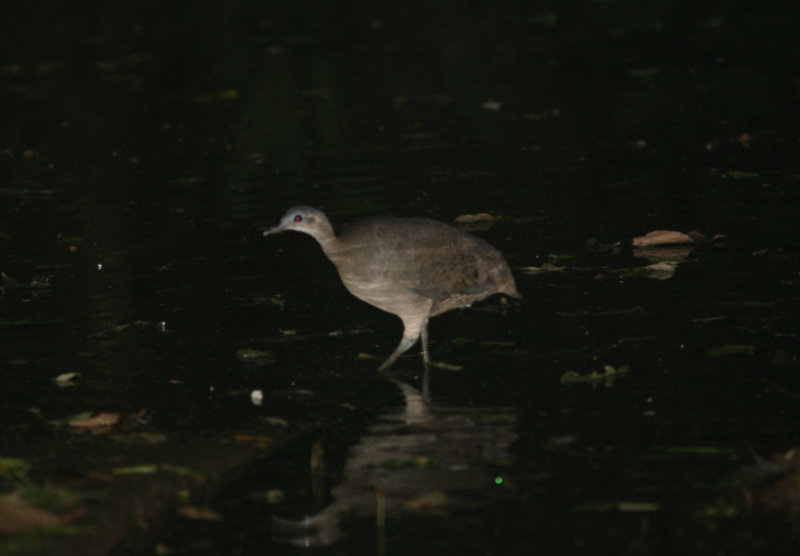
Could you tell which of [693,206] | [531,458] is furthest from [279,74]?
[531,458]

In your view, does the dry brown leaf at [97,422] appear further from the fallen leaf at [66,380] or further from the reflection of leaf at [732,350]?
the reflection of leaf at [732,350]

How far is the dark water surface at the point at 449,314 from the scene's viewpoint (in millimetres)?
7590

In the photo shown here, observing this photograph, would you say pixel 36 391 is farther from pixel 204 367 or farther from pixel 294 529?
pixel 294 529

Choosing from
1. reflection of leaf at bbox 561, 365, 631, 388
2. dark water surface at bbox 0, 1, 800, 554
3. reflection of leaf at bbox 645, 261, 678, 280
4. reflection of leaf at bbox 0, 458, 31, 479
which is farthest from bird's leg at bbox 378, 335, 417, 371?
reflection of leaf at bbox 0, 458, 31, 479

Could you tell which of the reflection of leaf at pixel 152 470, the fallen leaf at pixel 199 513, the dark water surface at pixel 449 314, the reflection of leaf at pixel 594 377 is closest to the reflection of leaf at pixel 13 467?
the dark water surface at pixel 449 314

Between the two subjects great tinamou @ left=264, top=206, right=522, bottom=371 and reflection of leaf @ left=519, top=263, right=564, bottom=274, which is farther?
reflection of leaf @ left=519, top=263, right=564, bottom=274

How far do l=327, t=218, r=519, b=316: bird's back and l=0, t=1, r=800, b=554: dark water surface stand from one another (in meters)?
0.44

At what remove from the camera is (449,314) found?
11.4m

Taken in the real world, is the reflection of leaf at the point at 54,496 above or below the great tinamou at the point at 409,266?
below

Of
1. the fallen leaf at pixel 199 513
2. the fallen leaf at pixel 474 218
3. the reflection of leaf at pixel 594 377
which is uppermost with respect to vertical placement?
the fallen leaf at pixel 474 218

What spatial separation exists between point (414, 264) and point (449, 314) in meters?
1.42

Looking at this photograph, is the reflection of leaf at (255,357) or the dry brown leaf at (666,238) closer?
the reflection of leaf at (255,357)

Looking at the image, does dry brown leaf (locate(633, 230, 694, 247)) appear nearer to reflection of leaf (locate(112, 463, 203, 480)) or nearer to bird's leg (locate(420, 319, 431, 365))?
bird's leg (locate(420, 319, 431, 365))

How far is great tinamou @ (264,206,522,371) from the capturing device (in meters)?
9.96
